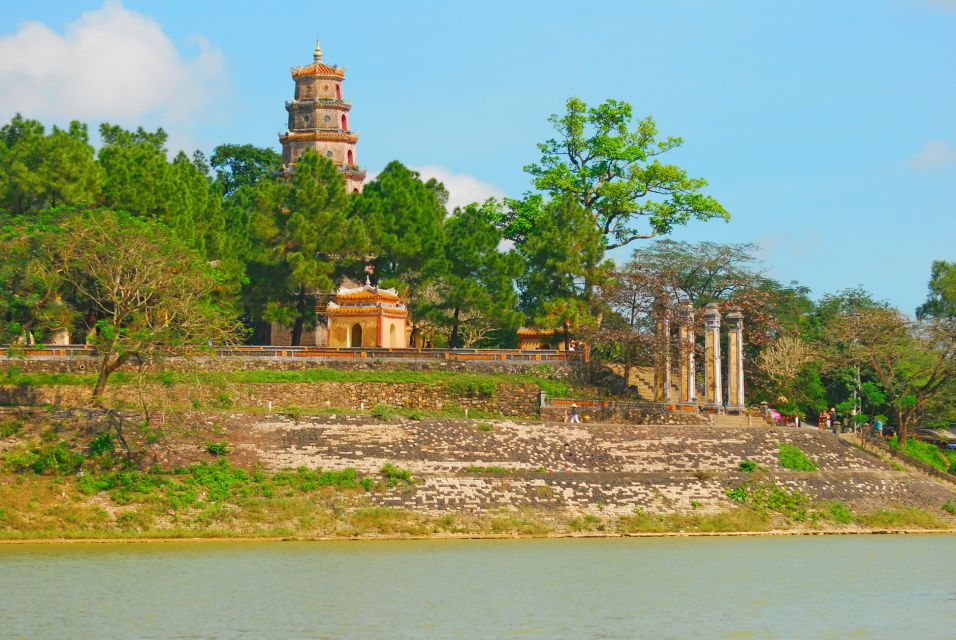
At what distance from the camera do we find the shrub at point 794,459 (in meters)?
53.3

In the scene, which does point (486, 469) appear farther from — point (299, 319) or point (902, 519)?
point (299, 319)

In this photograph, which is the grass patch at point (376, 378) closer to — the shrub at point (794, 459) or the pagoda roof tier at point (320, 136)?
the shrub at point (794, 459)

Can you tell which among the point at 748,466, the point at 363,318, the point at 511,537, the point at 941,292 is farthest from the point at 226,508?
the point at 941,292

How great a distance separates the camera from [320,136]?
76625 millimetres

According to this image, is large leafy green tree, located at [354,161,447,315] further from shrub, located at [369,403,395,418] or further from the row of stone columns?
shrub, located at [369,403,395,418]

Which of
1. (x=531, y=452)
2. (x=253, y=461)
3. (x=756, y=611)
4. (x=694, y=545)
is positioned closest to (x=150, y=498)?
(x=253, y=461)

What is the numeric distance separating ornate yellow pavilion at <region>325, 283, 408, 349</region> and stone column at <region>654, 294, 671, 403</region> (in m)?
11.2

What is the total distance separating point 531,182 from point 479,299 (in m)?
12.2

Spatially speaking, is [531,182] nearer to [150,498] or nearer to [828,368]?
[828,368]

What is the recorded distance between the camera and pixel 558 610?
1284 inches

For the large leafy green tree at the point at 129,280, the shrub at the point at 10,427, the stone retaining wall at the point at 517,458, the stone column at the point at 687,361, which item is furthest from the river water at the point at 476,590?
the stone column at the point at 687,361

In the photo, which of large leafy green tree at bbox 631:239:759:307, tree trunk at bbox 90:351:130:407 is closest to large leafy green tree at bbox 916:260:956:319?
large leafy green tree at bbox 631:239:759:307

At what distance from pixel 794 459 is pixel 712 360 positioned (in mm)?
7959

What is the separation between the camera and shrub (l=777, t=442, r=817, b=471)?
5334cm
